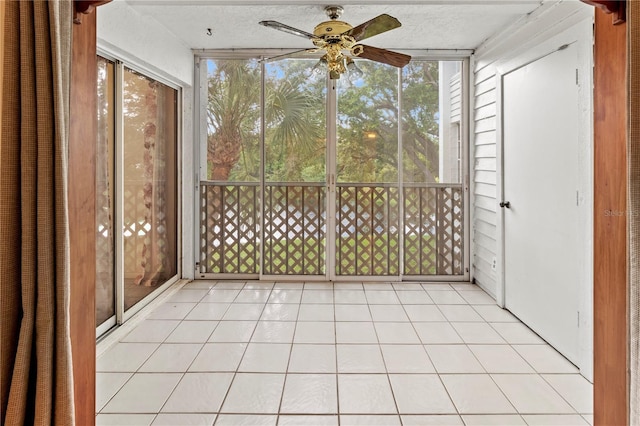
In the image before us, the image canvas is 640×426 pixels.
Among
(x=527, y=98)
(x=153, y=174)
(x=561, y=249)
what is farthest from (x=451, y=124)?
(x=153, y=174)

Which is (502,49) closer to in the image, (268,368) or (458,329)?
(458,329)

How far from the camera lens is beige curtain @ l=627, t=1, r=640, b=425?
4.07 feet

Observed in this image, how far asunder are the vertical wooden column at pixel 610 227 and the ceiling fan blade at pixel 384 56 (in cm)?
156

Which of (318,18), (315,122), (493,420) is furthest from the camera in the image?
(315,122)

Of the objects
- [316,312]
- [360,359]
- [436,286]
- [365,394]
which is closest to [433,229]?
[436,286]

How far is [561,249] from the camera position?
273 centimetres

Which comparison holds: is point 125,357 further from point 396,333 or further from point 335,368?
point 396,333

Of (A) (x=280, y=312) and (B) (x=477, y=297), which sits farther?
(B) (x=477, y=297)

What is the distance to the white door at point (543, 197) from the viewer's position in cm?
260

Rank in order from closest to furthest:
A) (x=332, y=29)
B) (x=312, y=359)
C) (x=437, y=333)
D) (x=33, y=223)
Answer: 1. (x=33, y=223)
2. (x=312, y=359)
3. (x=332, y=29)
4. (x=437, y=333)

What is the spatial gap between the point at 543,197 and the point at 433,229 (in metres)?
1.67

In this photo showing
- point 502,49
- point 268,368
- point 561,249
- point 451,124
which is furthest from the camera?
point 451,124

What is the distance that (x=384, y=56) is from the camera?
2945 mm

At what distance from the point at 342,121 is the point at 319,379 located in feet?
9.70
